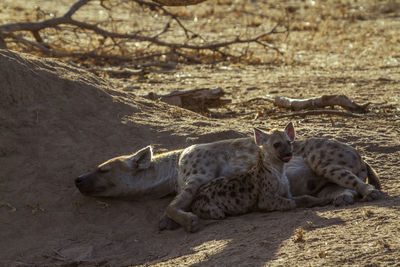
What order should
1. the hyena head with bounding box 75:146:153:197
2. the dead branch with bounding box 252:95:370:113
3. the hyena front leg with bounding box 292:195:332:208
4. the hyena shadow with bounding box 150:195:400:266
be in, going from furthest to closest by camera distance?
1. the dead branch with bounding box 252:95:370:113
2. the hyena head with bounding box 75:146:153:197
3. the hyena front leg with bounding box 292:195:332:208
4. the hyena shadow with bounding box 150:195:400:266

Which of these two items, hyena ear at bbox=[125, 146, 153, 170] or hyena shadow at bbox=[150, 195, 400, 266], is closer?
hyena shadow at bbox=[150, 195, 400, 266]

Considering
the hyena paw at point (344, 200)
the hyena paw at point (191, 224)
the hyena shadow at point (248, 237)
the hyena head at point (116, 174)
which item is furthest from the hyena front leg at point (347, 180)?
the hyena head at point (116, 174)

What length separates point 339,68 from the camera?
382 inches

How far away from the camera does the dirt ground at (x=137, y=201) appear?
3.34 metres

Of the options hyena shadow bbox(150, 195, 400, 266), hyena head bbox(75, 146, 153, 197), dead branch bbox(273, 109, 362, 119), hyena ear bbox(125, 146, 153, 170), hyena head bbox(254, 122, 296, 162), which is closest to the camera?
hyena shadow bbox(150, 195, 400, 266)

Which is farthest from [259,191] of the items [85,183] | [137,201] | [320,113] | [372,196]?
[320,113]

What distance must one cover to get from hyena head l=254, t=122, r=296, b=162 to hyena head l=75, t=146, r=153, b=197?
0.95 meters

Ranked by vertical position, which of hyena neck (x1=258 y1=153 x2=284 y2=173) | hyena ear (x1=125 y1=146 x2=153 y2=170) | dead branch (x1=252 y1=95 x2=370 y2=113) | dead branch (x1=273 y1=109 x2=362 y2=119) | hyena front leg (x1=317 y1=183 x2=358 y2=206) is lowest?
hyena front leg (x1=317 y1=183 x2=358 y2=206)

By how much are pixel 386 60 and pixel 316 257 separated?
299 inches

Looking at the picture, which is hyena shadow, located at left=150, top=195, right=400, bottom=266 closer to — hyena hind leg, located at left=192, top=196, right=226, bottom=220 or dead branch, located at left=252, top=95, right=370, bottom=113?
hyena hind leg, located at left=192, top=196, right=226, bottom=220

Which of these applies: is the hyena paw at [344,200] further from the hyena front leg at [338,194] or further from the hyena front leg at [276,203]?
the hyena front leg at [276,203]

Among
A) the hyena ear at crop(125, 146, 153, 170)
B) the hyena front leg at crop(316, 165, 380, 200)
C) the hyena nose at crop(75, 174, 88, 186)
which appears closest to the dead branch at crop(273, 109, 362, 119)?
the hyena front leg at crop(316, 165, 380, 200)

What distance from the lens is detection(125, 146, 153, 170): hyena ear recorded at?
4.62 m

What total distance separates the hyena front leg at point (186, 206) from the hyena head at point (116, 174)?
0.43 metres
